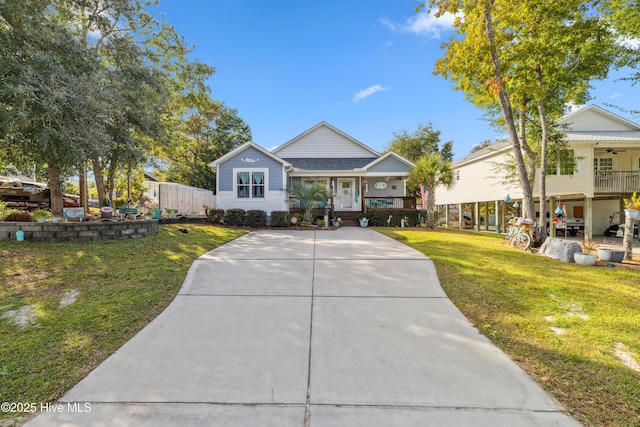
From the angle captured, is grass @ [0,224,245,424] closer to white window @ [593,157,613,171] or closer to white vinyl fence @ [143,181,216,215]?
white vinyl fence @ [143,181,216,215]

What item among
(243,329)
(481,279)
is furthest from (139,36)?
(481,279)

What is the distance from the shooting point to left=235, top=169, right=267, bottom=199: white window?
16047mm

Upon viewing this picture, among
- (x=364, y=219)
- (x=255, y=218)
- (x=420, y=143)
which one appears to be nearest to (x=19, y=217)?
(x=255, y=218)

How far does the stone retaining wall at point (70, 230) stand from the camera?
784 centimetres

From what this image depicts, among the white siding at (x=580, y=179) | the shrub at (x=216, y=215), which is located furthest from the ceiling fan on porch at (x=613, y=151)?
the shrub at (x=216, y=215)

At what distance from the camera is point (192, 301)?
14.8ft

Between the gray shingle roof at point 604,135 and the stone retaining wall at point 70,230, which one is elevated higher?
the gray shingle roof at point 604,135

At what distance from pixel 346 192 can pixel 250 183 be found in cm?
649

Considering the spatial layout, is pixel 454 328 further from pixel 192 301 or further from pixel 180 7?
pixel 180 7

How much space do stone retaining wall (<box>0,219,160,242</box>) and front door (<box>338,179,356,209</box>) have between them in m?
12.5

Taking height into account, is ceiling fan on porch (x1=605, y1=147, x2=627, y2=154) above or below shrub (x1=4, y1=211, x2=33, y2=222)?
above

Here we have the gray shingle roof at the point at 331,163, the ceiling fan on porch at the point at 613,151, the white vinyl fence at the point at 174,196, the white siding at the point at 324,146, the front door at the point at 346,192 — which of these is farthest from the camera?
the white siding at the point at 324,146

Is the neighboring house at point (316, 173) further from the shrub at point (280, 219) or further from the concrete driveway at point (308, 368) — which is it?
the concrete driveway at point (308, 368)

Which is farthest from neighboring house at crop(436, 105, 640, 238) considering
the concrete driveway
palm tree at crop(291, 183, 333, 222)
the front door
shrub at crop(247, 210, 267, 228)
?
the concrete driveway
